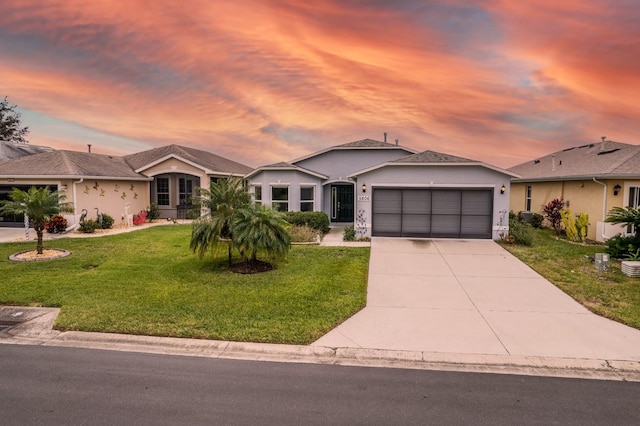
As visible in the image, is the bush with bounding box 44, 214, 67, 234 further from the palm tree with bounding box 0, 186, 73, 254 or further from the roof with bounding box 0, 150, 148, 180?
the palm tree with bounding box 0, 186, 73, 254

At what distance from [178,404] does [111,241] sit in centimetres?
1337

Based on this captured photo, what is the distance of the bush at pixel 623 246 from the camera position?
455 inches

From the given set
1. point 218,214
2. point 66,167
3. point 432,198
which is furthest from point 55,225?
point 432,198

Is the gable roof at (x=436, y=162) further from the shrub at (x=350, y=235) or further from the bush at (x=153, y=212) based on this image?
the bush at (x=153, y=212)

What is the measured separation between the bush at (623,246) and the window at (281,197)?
13.4 meters

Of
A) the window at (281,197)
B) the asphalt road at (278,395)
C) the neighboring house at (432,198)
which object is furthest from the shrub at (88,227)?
the asphalt road at (278,395)

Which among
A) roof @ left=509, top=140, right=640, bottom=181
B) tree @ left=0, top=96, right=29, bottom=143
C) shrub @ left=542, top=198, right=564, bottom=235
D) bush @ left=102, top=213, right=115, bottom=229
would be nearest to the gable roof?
roof @ left=509, top=140, right=640, bottom=181

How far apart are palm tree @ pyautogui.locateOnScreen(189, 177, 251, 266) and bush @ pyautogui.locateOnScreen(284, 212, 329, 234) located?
6.54m

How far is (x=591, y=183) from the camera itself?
17.1 metres

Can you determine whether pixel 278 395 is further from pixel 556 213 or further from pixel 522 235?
pixel 556 213

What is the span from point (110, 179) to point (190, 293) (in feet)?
50.5

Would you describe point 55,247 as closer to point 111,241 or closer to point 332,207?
point 111,241

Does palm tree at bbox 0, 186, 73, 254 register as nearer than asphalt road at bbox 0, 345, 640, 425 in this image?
No

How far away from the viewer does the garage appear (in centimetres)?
1633
